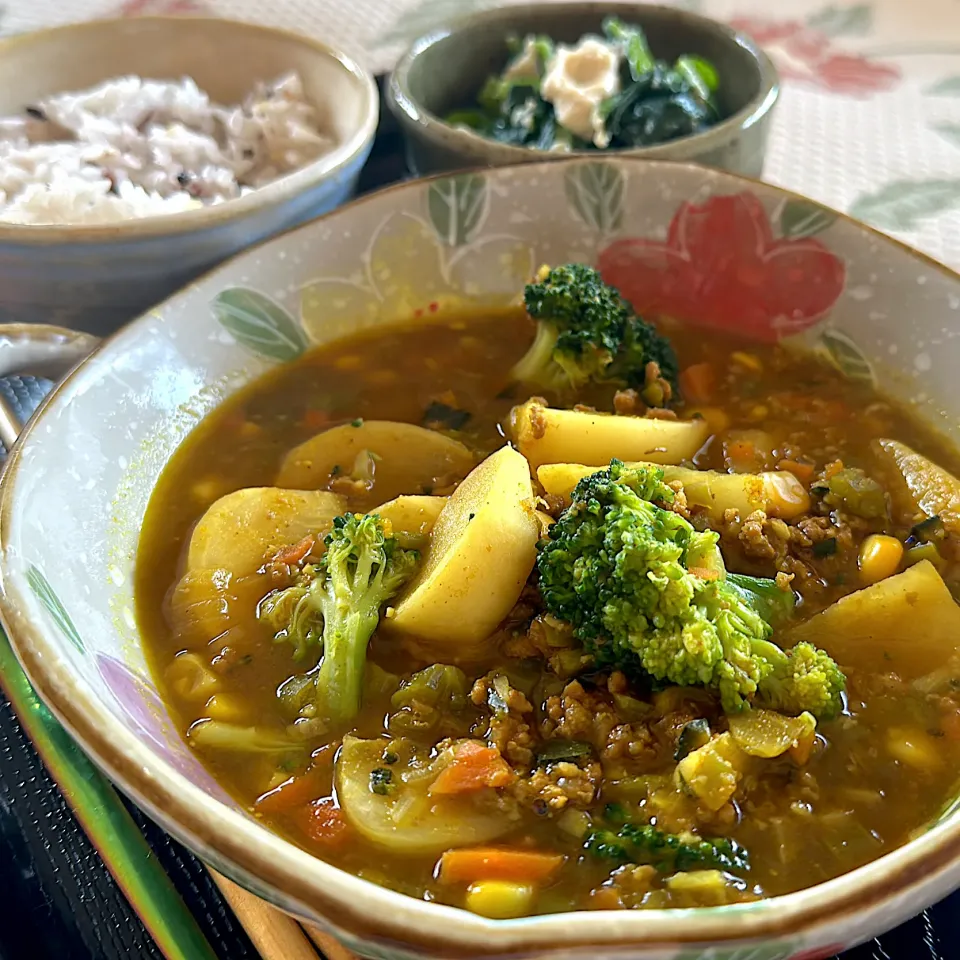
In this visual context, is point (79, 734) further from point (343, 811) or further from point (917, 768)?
point (917, 768)

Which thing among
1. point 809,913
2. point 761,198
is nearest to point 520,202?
point 761,198

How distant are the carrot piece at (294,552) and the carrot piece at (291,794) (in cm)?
48

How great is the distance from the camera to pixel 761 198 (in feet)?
8.41

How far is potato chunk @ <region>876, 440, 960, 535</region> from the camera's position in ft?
6.86

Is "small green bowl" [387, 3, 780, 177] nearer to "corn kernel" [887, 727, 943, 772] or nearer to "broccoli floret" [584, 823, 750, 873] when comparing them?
"corn kernel" [887, 727, 943, 772]

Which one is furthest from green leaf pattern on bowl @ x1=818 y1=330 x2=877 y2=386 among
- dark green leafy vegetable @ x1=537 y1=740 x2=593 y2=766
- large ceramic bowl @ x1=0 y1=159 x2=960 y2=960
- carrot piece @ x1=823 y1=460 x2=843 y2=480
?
dark green leafy vegetable @ x1=537 y1=740 x2=593 y2=766

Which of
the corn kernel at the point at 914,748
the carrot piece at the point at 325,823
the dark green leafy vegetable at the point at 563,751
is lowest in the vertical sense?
the carrot piece at the point at 325,823

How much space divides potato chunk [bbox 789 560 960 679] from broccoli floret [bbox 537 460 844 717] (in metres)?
0.12

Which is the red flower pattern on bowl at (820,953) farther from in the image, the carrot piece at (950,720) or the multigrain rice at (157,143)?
the multigrain rice at (157,143)

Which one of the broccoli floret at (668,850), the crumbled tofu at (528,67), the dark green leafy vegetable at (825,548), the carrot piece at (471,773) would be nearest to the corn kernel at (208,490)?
the carrot piece at (471,773)

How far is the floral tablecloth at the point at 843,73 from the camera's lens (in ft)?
11.1

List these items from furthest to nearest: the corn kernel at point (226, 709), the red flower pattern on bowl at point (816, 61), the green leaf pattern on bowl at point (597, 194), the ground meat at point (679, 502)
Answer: the red flower pattern on bowl at point (816, 61), the green leaf pattern on bowl at point (597, 194), the ground meat at point (679, 502), the corn kernel at point (226, 709)

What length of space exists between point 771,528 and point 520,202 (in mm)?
1199

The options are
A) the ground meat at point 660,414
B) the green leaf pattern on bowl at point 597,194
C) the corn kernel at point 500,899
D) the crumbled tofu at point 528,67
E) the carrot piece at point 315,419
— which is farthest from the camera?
the crumbled tofu at point 528,67
